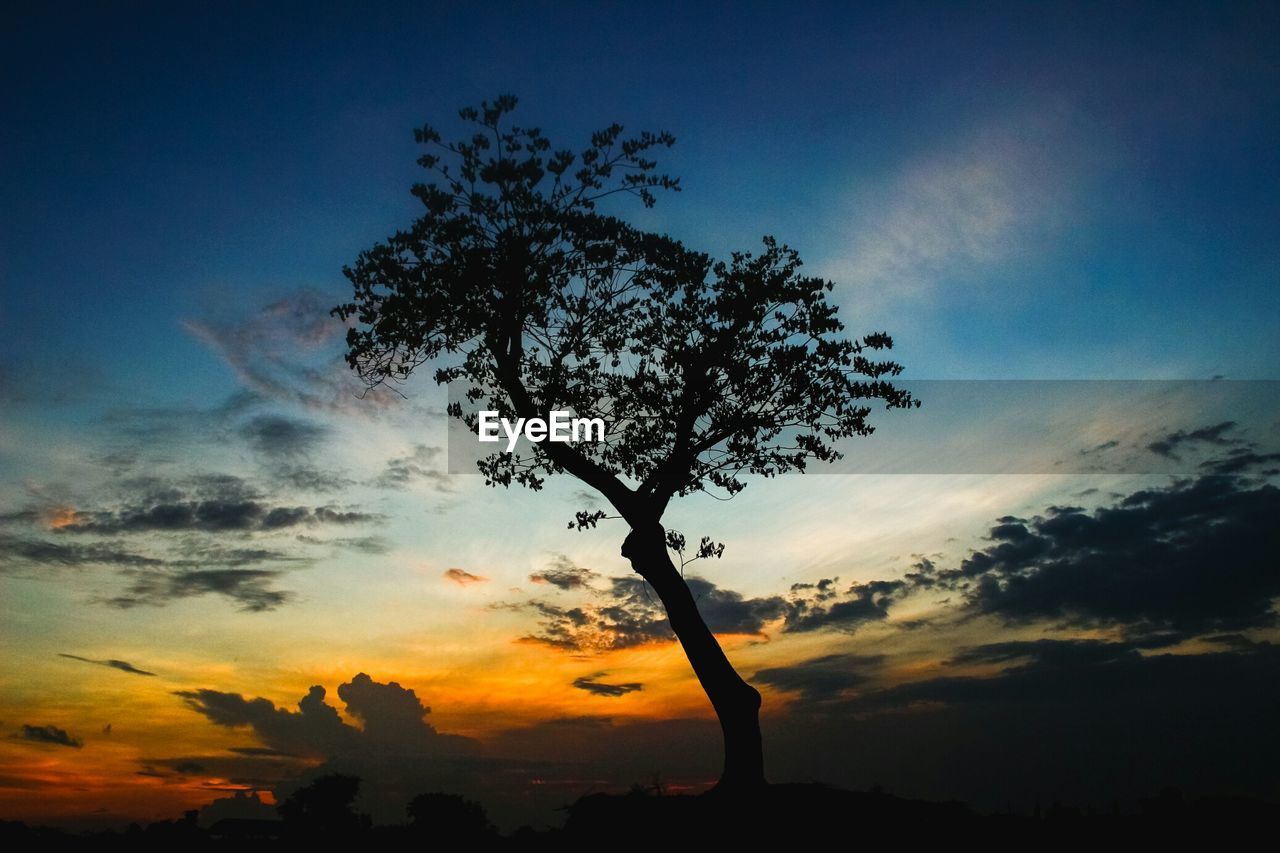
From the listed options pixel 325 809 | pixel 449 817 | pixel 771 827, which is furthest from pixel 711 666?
pixel 325 809

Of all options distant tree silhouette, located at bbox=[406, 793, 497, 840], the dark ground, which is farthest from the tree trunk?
distant tree silhouette, located at bbox=[406, 793, 497, 840]

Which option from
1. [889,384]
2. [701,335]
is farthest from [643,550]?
[889,384]

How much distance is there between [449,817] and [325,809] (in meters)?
5.11

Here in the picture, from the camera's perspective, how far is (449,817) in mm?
21812

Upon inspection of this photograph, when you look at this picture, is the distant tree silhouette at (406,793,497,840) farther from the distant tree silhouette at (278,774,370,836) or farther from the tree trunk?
the tree trunk

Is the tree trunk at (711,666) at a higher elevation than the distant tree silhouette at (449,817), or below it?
higher

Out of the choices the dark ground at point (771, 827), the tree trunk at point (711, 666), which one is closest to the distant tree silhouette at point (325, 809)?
the dark ground at point (771, 827)

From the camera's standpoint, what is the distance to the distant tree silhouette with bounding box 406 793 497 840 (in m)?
19.7

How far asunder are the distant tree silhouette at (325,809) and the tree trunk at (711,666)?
8287 millimetres

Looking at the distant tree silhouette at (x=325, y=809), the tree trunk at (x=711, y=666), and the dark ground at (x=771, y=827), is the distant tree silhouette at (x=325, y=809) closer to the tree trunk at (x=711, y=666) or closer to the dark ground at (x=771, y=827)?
the dark ground at (x=771, y=827)

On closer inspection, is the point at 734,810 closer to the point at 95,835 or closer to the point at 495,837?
the point at 495,837

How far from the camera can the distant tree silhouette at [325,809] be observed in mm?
20208

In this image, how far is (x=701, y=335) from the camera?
2347 centimetres

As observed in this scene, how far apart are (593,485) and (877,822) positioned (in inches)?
381
